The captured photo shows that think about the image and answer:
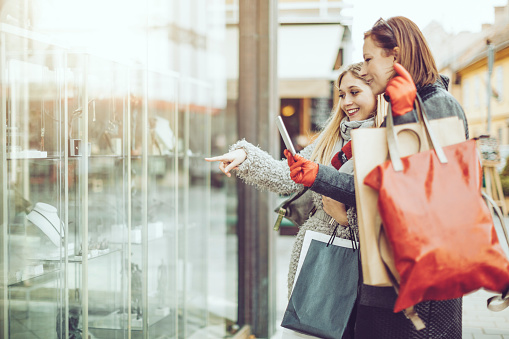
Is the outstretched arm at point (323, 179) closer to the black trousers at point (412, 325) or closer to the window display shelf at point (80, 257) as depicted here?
the black trousers at point (412, 325)

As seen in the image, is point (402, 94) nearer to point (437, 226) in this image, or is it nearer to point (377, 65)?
point (377, 65)

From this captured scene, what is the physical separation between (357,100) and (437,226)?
0.86m

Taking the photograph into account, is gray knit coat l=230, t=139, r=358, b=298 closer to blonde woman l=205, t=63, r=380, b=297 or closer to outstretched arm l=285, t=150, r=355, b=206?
blonde woman l=205, t=63, r=380, b=297

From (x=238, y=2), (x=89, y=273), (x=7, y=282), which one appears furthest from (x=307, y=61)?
(x=7, y=282)

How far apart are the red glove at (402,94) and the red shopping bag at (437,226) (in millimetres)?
166

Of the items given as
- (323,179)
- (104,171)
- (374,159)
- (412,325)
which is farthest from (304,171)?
(104,171)

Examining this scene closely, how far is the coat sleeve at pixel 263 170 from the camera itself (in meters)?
2.23

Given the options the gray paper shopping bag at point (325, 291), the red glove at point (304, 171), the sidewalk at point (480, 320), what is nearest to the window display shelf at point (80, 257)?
the gray paper shopping bag at point (325, 291)

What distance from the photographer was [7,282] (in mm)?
1918

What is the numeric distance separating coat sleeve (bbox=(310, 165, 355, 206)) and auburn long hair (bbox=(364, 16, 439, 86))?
1.43ft

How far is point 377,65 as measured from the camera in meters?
1.89

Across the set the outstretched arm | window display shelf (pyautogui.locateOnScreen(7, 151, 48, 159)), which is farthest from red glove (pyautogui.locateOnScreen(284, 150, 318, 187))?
window display shelf (pyautogui.locateOnScreen(7, 151, 48, 159))

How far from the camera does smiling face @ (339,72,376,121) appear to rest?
87.9 inches

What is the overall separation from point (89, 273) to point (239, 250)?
5.94ft
